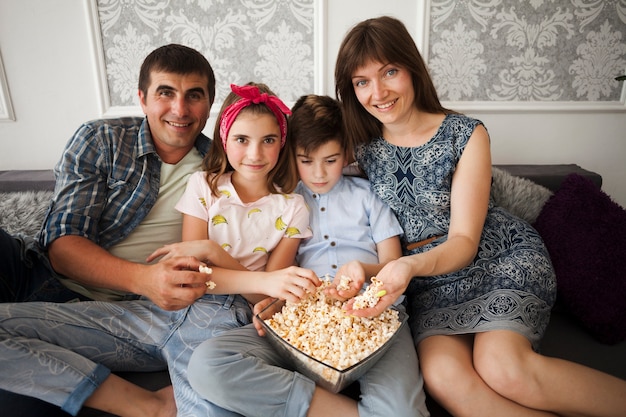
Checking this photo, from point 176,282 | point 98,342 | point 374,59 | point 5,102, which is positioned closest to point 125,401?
point 98,342

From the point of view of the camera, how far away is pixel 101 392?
1154mm

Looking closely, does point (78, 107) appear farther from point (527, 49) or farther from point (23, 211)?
point (527, 49)

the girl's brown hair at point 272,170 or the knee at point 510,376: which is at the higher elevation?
the girl's brown hair at point 272,170

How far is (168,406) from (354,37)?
4.26 ft

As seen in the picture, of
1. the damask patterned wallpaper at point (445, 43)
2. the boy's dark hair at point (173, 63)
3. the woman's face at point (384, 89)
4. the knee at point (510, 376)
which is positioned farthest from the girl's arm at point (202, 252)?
the damask patterned wallpaper at point (445, 43)

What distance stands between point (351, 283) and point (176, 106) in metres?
0.87

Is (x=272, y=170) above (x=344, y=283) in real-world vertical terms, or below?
above

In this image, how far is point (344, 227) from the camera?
5.17 feet

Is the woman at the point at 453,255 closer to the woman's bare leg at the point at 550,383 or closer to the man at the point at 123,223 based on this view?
the woman's bare leg at the point at 550,383

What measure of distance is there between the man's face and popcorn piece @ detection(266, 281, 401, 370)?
0.76 m

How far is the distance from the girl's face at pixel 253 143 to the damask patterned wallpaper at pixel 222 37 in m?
0.82

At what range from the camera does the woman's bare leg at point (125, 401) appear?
115cm

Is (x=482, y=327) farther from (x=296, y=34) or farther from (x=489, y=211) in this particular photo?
(x=296, y=34)

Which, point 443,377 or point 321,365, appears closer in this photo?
point 321,365
